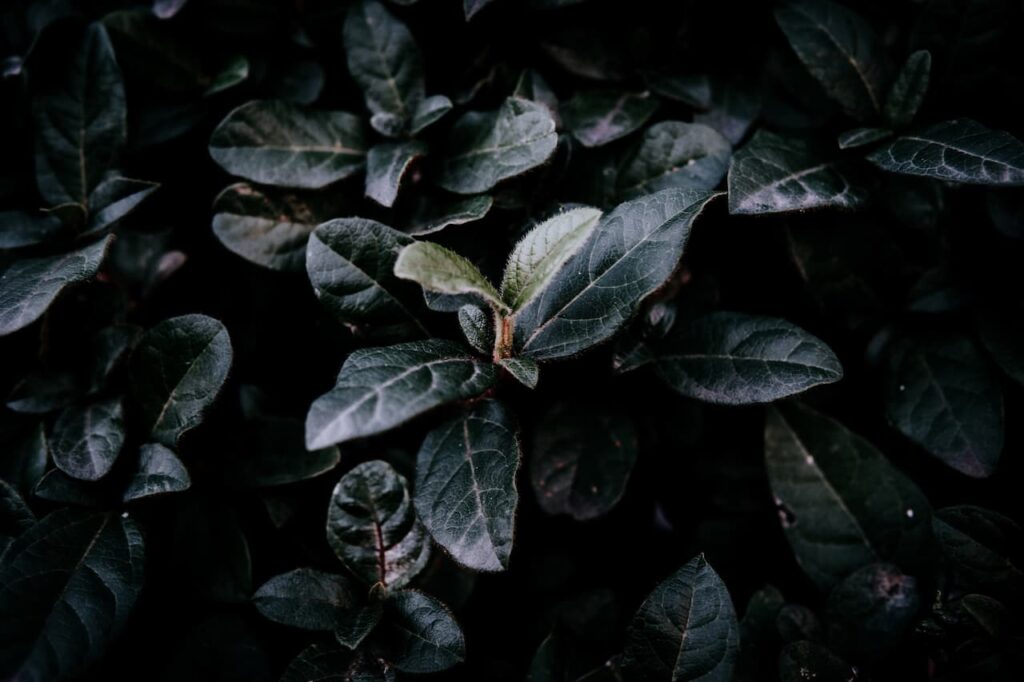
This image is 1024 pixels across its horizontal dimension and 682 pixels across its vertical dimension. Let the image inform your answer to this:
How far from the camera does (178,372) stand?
1530mm

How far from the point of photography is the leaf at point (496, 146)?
1.53 metres

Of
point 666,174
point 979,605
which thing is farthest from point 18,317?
point 979,605

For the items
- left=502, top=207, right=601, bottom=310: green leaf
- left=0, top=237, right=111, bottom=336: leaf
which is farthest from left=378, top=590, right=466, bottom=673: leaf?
left=0, top=237, right=111, bottom=336: leaf

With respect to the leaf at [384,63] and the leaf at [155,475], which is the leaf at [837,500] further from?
the leaf at [155,475]

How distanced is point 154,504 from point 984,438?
1.87 m

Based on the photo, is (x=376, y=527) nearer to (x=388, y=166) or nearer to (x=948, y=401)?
(x=388, y=166)

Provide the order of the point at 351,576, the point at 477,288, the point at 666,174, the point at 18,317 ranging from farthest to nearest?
1. the point at 666,174
2. the point at 351,576
3. the point at 18,317
4. the point at 477,288

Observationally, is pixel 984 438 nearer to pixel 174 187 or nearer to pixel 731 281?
pixel 731 281

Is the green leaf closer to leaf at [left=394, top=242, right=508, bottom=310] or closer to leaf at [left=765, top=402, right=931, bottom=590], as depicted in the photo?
leaf at [left=394, top=242, right=508, bottom=310]

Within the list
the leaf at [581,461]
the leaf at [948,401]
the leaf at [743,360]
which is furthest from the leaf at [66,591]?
the leaf at [948,401]

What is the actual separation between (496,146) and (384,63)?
14.7 inches

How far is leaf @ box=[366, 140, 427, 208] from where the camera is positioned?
5.10ft

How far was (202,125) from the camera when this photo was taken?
1.87m

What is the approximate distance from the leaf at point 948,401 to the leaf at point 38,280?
6.01 feet
